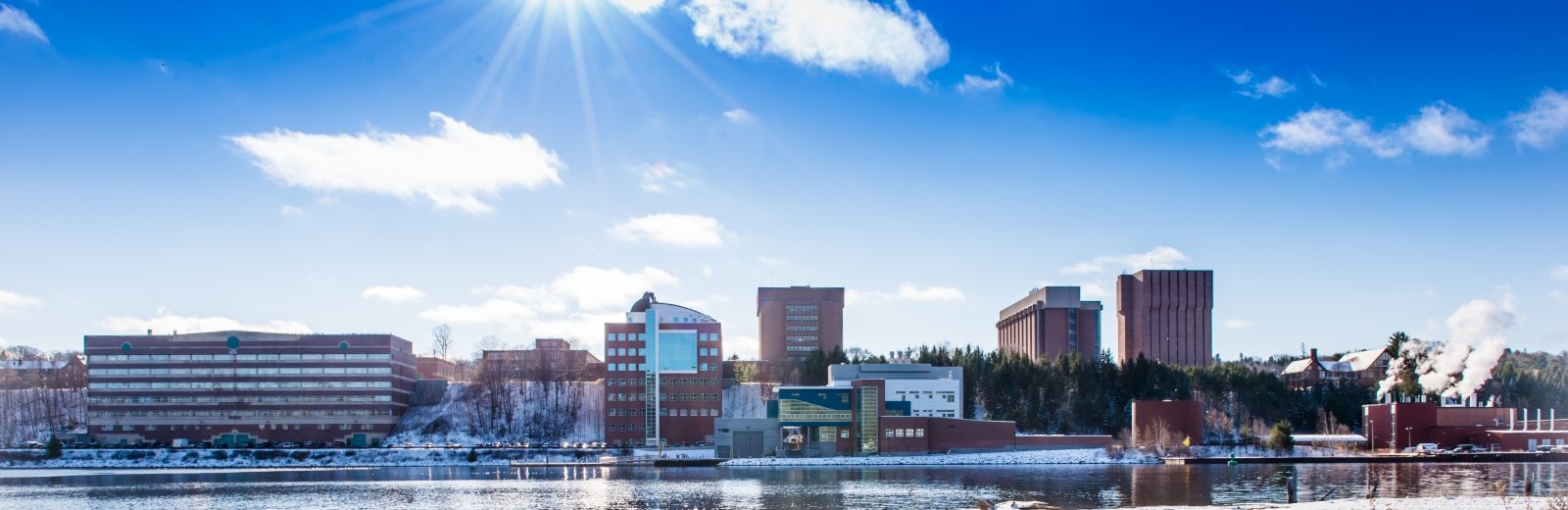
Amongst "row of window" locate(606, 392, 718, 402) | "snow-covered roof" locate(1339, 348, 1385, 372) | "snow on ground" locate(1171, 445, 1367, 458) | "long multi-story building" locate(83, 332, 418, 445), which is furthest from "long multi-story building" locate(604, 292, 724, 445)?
"snow-covered roof" locate(1339, 348, 1385, 372)

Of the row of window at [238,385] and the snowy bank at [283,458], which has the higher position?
the row of window at [238,385]

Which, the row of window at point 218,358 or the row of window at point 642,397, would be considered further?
the row of window at point 218,358

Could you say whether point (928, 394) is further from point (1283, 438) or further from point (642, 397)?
point (1283, 438)

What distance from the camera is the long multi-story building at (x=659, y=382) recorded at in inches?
5492

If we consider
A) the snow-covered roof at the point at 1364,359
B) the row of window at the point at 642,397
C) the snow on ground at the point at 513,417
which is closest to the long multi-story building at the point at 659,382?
the row of window at the point at 642,397

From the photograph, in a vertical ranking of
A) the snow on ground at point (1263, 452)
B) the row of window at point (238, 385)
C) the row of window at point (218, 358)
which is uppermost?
the row of window at point (218, 358)

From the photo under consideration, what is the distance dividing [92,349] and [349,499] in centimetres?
9664

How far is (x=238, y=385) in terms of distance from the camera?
146 m

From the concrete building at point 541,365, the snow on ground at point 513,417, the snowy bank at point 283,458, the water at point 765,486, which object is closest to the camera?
the water at point 765,486

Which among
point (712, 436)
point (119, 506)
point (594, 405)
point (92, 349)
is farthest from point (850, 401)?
point (92, 349)

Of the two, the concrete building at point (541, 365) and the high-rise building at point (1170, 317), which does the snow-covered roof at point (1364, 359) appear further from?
the concrete building at point (541, 365)

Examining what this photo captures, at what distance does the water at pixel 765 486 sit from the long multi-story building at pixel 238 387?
36.9m

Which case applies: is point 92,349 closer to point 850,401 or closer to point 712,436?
point 712,436

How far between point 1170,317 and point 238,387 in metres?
133
